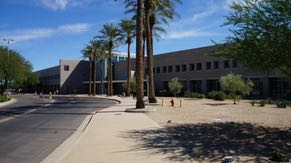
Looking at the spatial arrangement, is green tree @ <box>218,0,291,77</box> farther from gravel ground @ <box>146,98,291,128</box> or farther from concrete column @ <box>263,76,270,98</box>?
concrete column @ <box>263,76,270,98</box>

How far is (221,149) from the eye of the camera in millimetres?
12812

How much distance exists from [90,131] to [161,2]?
30504 mm

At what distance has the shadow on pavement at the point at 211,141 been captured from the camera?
11938mm

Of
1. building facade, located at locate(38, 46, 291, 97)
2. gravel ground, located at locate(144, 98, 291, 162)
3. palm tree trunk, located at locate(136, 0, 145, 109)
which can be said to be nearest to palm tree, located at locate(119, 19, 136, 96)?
building facade, located at locate(38, 46, 291, 97)

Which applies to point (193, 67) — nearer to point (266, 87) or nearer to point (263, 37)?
point (266, 87)

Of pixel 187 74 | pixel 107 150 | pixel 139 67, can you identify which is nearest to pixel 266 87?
pixel 187 74

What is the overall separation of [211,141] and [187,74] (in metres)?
65.2

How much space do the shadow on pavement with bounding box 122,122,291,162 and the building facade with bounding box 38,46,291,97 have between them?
2601cm

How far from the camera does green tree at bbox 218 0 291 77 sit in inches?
605

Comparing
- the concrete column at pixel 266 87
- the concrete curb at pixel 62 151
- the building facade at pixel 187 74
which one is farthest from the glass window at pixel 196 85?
the concrete curb at pixel 62 151

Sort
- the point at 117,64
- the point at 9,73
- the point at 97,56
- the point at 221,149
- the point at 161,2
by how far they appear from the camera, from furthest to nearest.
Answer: the point at 117,64 → the point at 97,56 → the point at 9,73 → the point at 161,2 → the point at 221,149

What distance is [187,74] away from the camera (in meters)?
79.8

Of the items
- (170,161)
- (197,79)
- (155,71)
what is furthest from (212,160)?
(155,71)

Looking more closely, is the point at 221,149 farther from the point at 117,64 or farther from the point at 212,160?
the point at 117,64
